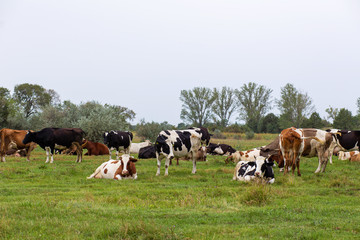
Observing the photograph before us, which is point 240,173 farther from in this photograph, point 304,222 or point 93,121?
point 93,121

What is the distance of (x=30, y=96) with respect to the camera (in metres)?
86.0

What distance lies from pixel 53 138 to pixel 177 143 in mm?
9490

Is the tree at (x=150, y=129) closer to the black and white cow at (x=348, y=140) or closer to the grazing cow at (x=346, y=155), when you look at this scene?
Answer: the grazing cow at (x=346, y=155)

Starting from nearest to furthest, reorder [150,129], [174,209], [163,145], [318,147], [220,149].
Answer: [174,209] < [163,145] < [318,147] < [220,149] < [150,129]

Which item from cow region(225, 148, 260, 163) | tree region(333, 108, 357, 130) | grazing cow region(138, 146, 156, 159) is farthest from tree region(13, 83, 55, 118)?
cow region(225, 148, 260, 163)

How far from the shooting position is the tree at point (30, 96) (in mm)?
84938

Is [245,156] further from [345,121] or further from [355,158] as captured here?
[345,121]

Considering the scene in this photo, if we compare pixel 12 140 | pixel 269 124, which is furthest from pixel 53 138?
pixel 269 124

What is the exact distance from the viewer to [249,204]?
9.93m

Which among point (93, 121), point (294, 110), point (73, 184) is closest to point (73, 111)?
point (93, 121)

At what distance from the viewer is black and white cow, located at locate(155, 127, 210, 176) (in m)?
16.2

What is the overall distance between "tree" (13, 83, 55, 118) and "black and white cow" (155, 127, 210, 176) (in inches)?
2916

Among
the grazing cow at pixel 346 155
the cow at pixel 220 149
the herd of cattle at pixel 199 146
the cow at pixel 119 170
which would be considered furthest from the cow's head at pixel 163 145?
the cow at pixel 220 149

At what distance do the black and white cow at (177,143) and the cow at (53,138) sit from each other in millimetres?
8286
